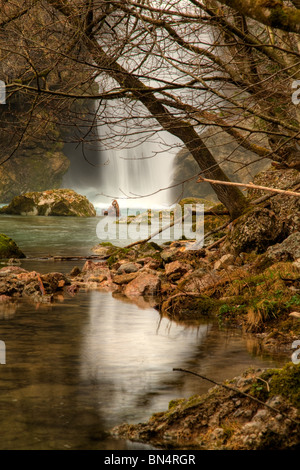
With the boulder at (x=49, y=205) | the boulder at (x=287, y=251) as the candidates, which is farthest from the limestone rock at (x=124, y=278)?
the boulder at (x=49, y=205)

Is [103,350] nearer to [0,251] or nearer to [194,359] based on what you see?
[194,359]

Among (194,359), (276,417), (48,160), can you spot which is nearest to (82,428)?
(276,417)

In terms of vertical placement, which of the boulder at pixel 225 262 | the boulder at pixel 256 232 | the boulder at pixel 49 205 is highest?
the boulder at pixel 49 205

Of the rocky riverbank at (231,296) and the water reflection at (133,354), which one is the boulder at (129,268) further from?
the water reflection at (133,354)

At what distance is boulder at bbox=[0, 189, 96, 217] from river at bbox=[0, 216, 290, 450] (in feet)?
123

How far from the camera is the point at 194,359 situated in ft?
18.7

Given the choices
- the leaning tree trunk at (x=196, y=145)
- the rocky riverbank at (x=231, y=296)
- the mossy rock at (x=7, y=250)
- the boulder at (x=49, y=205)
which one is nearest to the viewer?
the rocky riverbank at (x=231, y=296)

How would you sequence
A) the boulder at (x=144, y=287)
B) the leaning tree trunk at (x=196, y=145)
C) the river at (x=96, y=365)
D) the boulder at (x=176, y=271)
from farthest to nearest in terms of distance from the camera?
the boulder at (x=176, y=271) < the boulder at (x=144, y=287) < the leaning tree trunk at (x=196, y=145) < the river at (x=96, y=365)

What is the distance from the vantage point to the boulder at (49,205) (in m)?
45.9

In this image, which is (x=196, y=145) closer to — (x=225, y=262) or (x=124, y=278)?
(x=225, y=262)

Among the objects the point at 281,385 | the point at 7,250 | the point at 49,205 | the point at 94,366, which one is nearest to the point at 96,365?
the point at 94,366

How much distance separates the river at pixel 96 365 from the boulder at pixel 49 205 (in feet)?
123

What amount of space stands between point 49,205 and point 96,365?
4166 centimetres

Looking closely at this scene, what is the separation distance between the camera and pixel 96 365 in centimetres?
536
